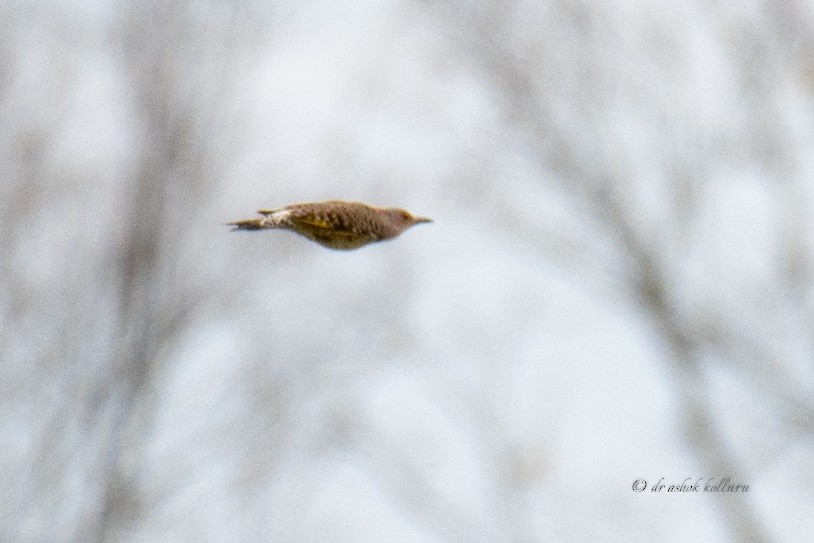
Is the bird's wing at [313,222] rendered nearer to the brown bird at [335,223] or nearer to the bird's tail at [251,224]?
the brown bird at [335,223]

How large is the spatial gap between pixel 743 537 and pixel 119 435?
13.9 ft

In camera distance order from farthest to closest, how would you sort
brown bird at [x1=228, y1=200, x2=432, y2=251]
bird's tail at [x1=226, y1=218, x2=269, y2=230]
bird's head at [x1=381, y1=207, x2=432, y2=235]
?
bird's head at [x1=381, y1=207, x2=432, y2=235] < brown bird at [x1=228, y1=200, x2=432, y2=251] < bird's tail at [x1=226, y1=218, x2=269, y2=230]

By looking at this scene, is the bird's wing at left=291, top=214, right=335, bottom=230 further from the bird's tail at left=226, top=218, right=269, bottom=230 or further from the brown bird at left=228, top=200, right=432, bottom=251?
the bird's tail at left=226, top=218, right=269, bottom=230

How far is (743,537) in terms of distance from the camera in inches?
281

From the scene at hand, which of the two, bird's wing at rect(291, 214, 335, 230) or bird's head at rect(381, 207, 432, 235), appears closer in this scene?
bird's wing at rect(291, 214, 335, 230)

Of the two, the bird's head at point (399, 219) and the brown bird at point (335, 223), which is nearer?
the brown bird at point (335, 223)

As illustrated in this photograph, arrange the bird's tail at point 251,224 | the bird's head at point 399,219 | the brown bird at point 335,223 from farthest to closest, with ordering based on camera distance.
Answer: the bird's head at point 399,219
the brown bird at point 335,223
the bird's tail at point 251,224

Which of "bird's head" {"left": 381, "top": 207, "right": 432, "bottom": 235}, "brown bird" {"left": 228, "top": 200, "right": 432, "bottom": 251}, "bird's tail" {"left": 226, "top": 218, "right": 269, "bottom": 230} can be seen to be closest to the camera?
"bird's tail" {"left": 226, "top": 218, "right": 269, "bottom": 230}

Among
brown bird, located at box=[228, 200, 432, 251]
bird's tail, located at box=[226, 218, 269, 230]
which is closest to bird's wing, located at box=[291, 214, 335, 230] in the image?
brown bird, located at box=[228, 200, 432, 251]

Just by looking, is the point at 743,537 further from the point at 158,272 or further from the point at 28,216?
the point at 28,216

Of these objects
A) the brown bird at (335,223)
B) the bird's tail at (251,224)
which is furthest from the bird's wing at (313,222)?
the bird's tail at (251,224)

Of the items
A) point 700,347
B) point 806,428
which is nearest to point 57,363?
point 700,347

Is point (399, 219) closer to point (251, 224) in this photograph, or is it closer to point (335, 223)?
point (335, 223)

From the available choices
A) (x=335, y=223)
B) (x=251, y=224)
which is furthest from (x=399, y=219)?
(x=251, y=224)
